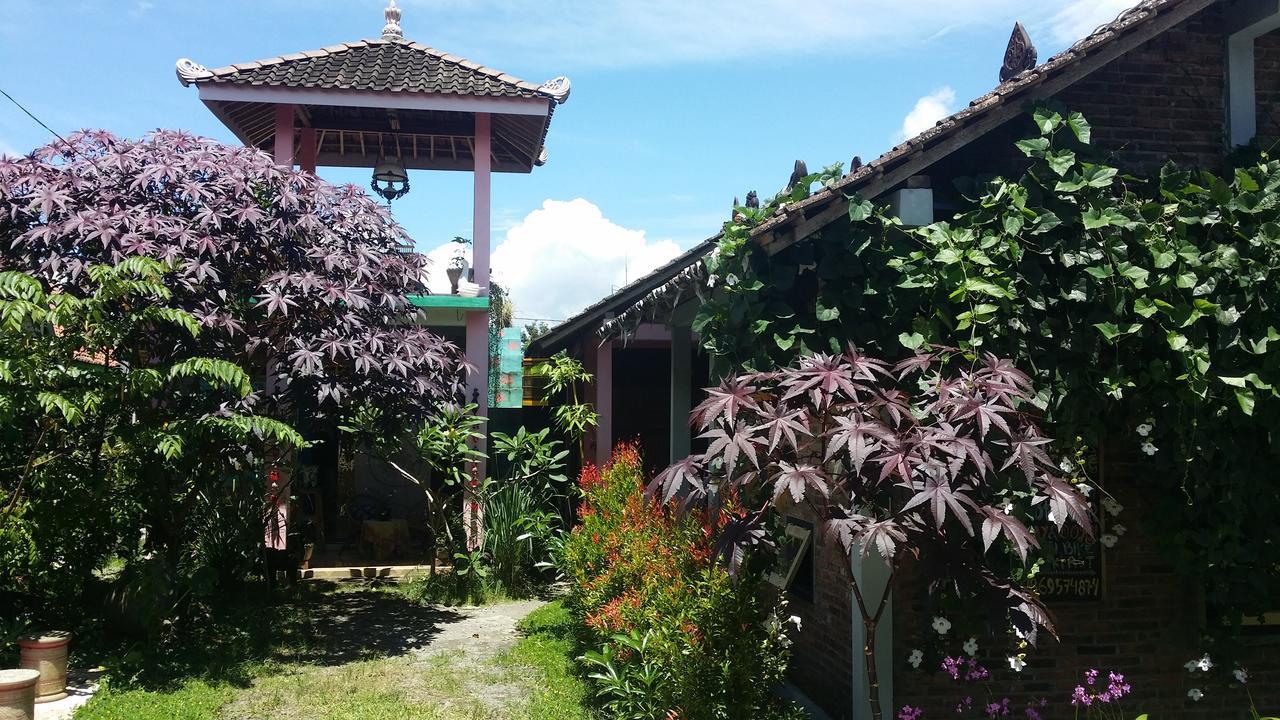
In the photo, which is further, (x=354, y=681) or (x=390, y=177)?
(x=390, y=177)

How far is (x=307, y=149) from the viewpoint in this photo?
12492 millimetres

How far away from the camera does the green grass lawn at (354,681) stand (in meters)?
6.57

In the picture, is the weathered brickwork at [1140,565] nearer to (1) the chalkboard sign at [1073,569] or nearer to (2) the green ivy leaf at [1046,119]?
(1) the chalkboard sign at [1073,569]

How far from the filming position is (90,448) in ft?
25.3

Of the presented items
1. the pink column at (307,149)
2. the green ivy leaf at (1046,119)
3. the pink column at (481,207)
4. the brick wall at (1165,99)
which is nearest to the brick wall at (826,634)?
the green ivy leaf at (1046,119)

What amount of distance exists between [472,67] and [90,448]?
20.6ft

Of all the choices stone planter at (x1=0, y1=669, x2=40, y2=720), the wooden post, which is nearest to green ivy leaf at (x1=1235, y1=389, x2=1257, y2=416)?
the wooden post

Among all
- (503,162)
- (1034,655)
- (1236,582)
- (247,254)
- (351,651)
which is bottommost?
(351,651)

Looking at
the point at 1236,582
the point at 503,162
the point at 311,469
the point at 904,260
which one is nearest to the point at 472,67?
the point at 503,162

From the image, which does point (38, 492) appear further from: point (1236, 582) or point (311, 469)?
point (1236, 582)

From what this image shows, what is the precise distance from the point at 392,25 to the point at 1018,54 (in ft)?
28.8

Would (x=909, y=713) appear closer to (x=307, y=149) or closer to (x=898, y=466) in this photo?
(x=898, y=466)

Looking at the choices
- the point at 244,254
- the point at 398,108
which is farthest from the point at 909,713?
the point at 398,108

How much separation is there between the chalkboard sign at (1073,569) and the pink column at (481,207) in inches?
289
